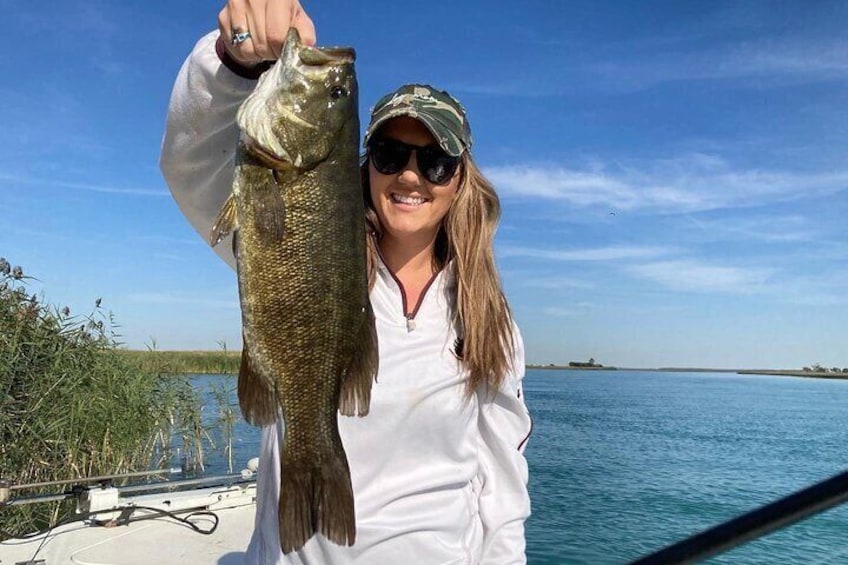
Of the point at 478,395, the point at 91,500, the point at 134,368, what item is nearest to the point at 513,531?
the point at 478,395

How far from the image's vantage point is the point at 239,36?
5.75ft

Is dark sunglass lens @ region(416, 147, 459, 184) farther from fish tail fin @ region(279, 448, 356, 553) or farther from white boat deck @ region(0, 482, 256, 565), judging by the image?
white boat deck @ region(0, 482, 256, 565)

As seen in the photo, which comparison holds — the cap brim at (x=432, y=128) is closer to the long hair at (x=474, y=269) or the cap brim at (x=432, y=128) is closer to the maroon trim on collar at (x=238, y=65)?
the long hair at (x=474, y=269)

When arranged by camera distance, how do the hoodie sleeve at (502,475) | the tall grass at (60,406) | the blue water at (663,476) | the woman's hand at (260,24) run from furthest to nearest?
the blue water at (663,476), the tall grass at (60,406), the hoodie sleeve at (502,475), the woman's hand at (260,24)

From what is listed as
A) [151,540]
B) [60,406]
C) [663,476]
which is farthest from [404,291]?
[663,476]

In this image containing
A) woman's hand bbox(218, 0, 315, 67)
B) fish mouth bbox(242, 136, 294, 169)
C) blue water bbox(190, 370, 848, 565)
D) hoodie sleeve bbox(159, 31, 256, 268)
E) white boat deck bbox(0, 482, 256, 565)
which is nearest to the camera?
woman's hand bbox(218, 0, 315, 67)

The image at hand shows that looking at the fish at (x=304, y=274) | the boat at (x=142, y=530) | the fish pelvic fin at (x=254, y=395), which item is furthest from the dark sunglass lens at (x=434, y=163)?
the boat at (x=142, y=530)

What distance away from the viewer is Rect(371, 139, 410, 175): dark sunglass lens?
2.28m

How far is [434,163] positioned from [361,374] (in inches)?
30.5

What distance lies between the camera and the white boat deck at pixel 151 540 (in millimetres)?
4719

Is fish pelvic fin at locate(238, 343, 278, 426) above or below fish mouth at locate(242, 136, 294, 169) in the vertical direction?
below

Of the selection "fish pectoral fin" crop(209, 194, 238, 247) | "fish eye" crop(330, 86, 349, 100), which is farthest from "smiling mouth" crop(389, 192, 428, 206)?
"fish pectoral fin" crop(209, 194, 238, 247)

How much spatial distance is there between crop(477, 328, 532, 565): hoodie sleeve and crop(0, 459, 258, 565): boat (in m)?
2.98

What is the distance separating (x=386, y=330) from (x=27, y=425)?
864cm
